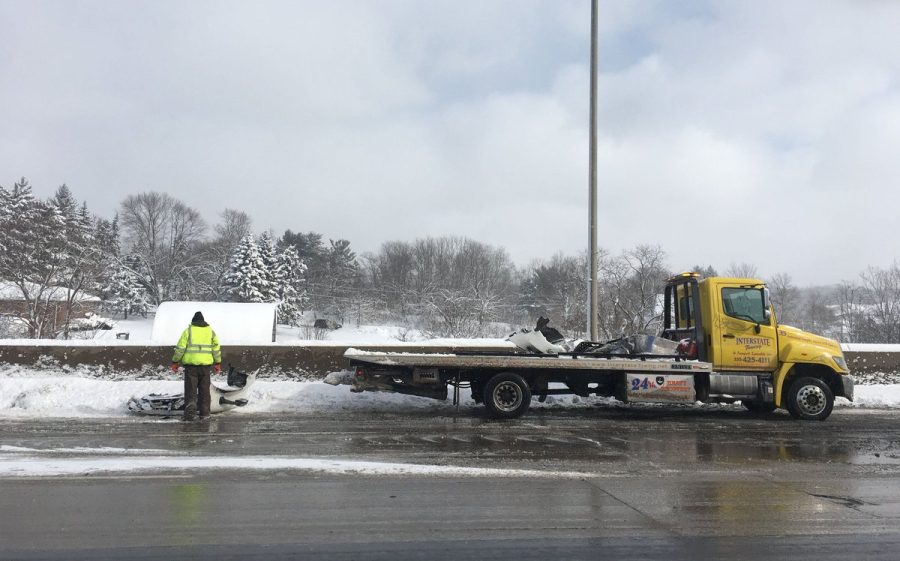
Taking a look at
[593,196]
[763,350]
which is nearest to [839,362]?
[763,350]

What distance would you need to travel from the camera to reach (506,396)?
11.8m

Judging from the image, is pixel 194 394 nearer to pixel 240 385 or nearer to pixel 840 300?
pixel 240 385

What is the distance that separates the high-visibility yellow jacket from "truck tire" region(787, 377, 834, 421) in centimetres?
1051

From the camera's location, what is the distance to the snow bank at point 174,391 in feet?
40.2

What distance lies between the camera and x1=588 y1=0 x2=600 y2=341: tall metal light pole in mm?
15680

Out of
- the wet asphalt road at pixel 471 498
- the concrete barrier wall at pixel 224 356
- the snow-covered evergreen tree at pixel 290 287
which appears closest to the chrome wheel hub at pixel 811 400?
the wet asphalt road at pixel 471 498

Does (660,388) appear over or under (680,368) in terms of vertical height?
under

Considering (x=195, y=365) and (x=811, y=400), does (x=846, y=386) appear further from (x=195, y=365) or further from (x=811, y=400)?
(x=195, y=365)

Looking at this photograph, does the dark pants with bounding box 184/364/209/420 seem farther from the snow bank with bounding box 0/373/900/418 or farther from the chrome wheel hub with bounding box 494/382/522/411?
the chrome wheel hub with bounding box 494/382/522/411

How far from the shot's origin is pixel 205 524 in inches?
212

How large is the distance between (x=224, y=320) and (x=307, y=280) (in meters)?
51.7

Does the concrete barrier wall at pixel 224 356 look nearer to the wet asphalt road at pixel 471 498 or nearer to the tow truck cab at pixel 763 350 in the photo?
the wet asphalt road at pixel 471 498

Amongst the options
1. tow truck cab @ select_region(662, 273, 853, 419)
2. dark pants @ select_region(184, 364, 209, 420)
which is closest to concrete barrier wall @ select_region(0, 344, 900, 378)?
dark pants @ select_region(184, 364, 209, 420)

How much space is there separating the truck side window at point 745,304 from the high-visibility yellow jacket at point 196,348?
9415mm
